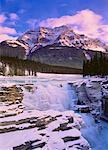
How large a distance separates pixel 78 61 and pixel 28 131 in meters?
100

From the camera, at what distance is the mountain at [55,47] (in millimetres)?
114125

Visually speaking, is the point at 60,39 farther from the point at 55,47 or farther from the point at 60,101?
the point at 60,101

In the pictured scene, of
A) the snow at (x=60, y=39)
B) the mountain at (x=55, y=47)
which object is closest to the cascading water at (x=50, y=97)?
the mountain at (x=55, y=47)

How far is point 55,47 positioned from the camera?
135625mm

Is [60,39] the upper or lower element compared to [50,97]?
upper

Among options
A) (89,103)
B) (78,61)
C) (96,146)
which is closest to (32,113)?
(96,146)

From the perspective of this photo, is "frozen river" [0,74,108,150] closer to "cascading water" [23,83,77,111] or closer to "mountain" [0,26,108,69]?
"cascading water" [23,83,77,111]

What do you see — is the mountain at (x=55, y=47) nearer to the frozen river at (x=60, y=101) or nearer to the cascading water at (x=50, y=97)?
the frozen river at (x=60, y=101)

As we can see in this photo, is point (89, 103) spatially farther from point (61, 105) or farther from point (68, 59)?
point (68, 59)

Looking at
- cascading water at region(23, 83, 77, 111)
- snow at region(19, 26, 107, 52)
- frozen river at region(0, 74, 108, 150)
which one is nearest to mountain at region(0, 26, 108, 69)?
snow at region(19, 26, 107, 52)

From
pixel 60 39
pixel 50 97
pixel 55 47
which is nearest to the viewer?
pixel 50 97

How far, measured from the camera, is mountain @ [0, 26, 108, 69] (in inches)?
4493

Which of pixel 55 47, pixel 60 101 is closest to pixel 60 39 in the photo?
pixel 55 47

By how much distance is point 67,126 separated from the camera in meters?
13.8
